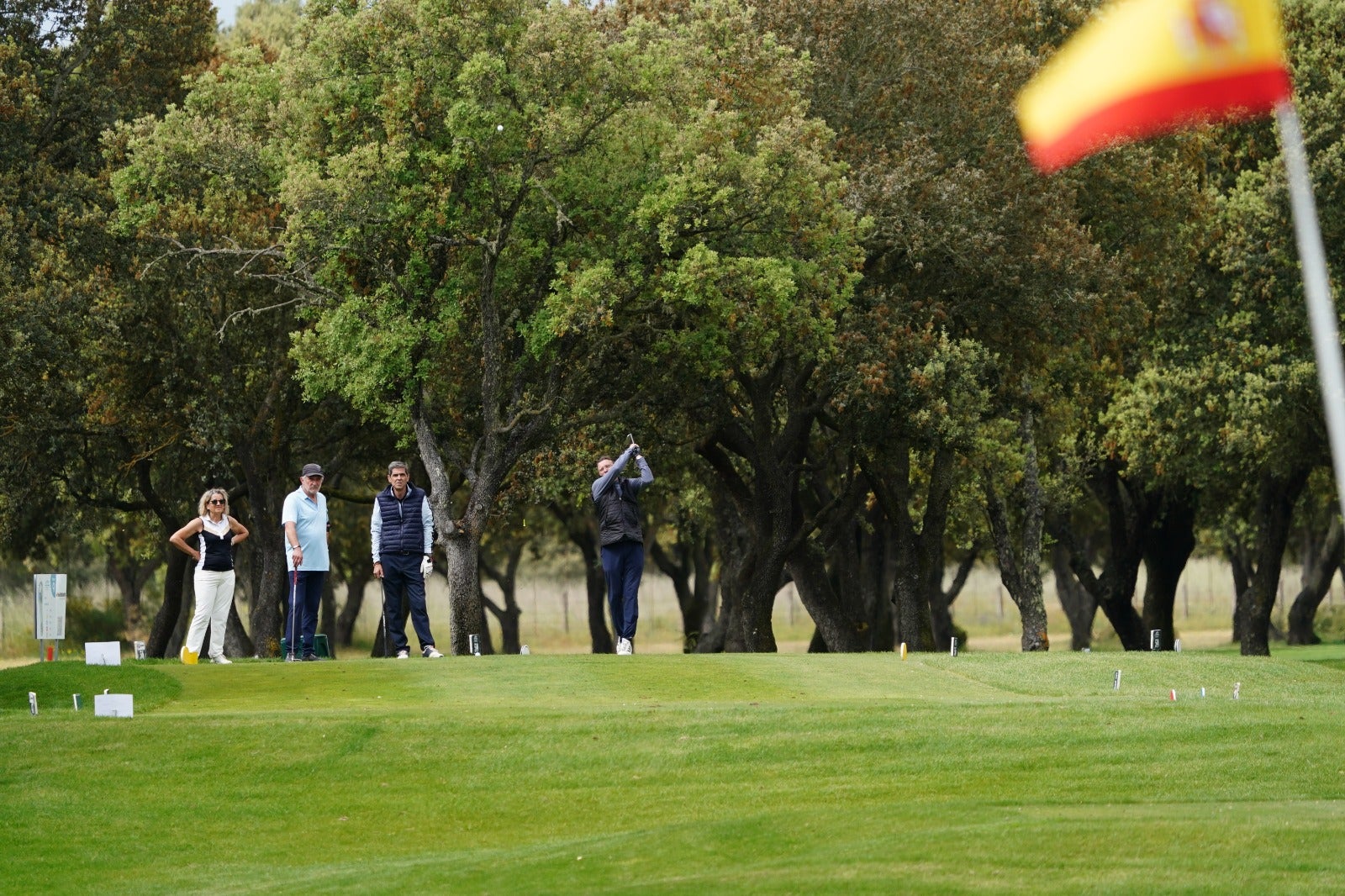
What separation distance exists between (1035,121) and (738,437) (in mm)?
29448

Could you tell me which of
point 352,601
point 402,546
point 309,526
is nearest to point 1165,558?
point 352,601

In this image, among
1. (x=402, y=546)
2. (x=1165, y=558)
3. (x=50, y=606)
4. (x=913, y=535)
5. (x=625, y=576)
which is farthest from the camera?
(x=1165, y=558)

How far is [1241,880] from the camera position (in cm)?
1189

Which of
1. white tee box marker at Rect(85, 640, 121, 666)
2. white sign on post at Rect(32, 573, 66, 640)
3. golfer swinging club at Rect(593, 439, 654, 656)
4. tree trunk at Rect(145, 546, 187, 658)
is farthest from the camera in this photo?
tree trunk at Rect(145, 546, 187, 658)

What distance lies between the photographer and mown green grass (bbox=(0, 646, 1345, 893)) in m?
12.5

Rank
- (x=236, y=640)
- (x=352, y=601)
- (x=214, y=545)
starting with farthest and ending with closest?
(x=352, y=601) → (x=236, y=640) → (x=214, y=545)

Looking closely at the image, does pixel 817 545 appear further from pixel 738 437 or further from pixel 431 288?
pixel 431 288

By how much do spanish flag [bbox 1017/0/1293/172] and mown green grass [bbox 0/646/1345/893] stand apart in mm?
4673

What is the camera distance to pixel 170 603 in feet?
155

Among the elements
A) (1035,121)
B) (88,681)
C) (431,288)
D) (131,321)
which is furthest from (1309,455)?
(1035,121)

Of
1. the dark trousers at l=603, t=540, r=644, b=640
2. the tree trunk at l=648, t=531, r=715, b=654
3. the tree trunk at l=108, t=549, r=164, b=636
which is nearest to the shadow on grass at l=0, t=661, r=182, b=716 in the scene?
the dark trousers at l=603, t=540, r=644, b=640

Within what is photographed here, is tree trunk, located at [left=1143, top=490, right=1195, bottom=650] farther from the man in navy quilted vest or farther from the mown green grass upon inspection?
the man in navy quilted vest

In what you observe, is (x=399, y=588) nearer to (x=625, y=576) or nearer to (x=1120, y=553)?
(x=625, y=576)

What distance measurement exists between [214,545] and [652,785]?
857 cm
